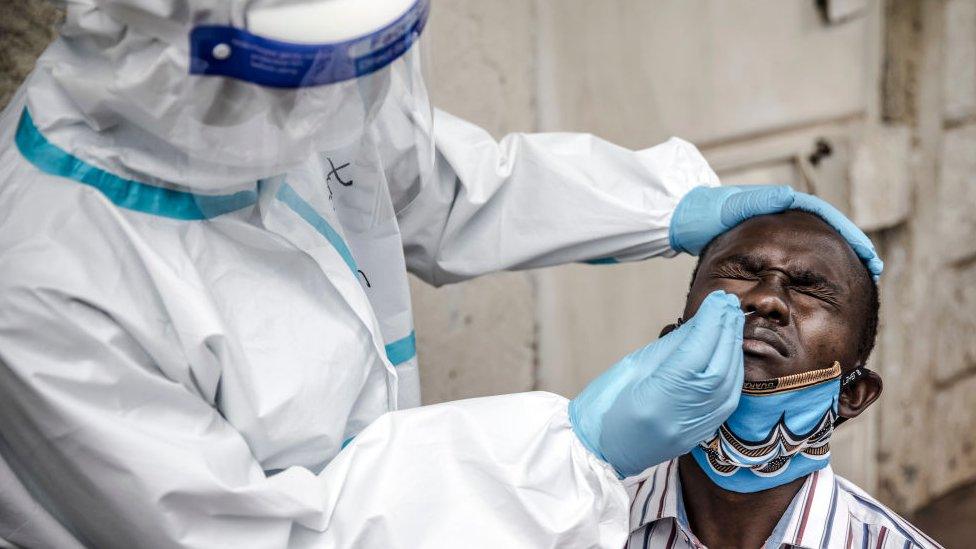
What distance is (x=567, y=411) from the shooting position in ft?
4.74

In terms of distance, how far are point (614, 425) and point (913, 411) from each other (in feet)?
10.6

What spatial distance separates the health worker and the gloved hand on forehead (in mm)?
357

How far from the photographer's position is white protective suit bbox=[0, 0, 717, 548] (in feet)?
4.03

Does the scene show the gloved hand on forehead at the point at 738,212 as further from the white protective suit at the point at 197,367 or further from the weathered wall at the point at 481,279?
the weathered wall at the point at 481,279

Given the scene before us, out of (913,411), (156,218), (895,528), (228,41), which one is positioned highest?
(228,41)

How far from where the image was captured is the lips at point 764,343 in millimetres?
1593

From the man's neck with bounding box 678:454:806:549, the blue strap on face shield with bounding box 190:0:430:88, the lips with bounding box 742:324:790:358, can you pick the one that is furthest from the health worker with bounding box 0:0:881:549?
the man's neck with bounding box 678:454:806:549

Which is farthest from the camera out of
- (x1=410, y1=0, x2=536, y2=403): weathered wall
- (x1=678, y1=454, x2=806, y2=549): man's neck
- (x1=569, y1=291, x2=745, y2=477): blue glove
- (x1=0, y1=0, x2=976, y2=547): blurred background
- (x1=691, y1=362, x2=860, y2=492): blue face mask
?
(x1=0, y1=0, x2=976, y2=547): blurred background

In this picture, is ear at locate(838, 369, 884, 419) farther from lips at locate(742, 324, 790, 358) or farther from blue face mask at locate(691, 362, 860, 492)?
lips at locate(742, 324, 790, 358)

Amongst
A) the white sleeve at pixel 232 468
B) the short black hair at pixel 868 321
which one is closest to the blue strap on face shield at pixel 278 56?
the white sleeve at pixel 232 468

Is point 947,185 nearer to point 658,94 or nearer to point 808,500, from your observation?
point 658,94

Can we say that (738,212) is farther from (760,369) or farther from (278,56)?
(278,56)

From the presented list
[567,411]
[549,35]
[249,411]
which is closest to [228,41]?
[249,411]

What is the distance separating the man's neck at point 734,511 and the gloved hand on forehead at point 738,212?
408 millimetres
